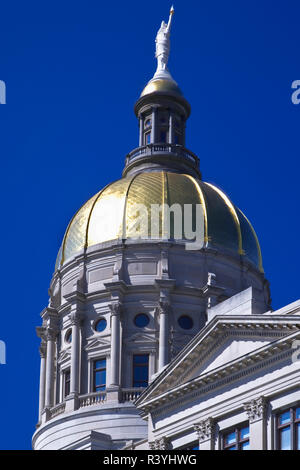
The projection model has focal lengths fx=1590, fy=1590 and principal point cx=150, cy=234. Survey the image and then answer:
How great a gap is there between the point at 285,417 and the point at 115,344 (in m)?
Result: 29.2

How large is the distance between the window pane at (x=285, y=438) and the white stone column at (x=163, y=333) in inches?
1059

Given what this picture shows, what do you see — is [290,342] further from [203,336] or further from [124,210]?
[124,210]

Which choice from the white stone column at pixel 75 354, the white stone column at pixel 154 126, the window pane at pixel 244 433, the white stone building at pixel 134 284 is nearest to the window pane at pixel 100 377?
the white stone building at pixel 134 284

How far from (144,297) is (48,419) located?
8951mm

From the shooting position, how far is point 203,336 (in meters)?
66.0

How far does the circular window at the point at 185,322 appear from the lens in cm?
9075

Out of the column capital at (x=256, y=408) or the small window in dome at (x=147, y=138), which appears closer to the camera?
the column capital at (x=256, y=408)

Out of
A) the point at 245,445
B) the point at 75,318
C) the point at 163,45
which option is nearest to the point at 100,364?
the point at 75,318

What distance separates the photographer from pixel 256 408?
204ft

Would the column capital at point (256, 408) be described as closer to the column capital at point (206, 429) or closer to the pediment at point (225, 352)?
the pediment at point (225, 352)

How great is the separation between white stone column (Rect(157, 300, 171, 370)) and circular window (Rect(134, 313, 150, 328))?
3.23 feet

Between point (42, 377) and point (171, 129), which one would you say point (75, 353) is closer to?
point (42, 377)
